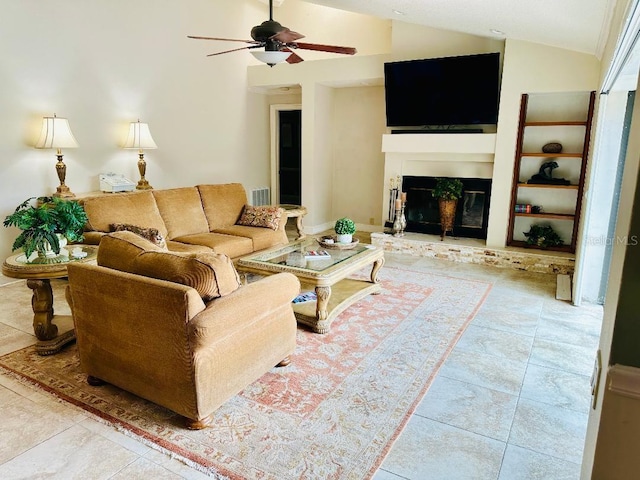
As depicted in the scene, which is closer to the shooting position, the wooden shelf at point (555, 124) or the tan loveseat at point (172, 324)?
the tan loveseat at point (172, 324)

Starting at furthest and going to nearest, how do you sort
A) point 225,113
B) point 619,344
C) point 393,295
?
point 225,113
point 393,295
point 619,344

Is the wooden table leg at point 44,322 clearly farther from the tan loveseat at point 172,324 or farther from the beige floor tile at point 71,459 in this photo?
the beige floor tile at point 71,459

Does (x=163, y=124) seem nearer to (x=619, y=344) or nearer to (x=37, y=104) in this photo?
(x=37, y=104)

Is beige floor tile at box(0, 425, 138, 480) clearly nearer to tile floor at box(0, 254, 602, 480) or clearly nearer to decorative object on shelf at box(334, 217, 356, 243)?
tile floor at box(0, 254, 602, 480)

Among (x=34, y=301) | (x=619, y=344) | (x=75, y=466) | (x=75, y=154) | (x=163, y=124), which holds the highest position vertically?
(x=163, y=124)

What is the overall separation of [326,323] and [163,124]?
13.3ft

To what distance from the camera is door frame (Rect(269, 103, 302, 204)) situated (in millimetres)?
7723

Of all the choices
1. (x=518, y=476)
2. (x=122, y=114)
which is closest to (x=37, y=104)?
(x=122, y=114)

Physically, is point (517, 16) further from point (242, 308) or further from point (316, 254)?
point (242, 308)

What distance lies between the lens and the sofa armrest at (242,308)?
204 centimetres

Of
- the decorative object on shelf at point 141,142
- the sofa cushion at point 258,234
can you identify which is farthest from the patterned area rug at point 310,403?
the decorative object on shelf at point 141,142

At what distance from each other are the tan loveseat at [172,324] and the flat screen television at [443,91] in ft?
13.5

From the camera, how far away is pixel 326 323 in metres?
3.39

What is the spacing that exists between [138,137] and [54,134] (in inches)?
39.9
